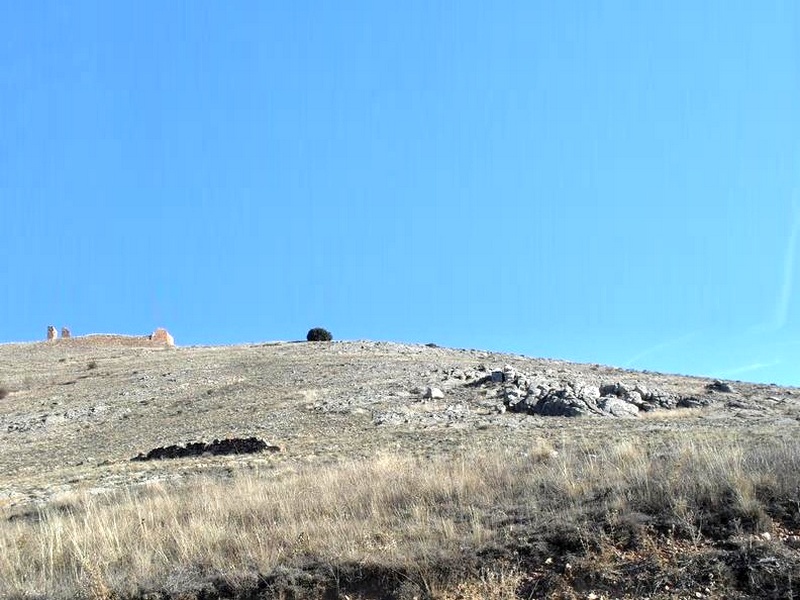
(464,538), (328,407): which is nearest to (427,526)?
(464,538)

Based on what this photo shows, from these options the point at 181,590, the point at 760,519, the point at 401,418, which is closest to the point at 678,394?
the point at 401,418

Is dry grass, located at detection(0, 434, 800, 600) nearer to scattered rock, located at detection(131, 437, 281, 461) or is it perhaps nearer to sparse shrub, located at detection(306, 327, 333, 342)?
scattered rock, located at detection(131, 437, 281, 461)

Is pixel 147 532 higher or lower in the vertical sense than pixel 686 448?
lower

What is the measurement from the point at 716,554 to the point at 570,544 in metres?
1.08

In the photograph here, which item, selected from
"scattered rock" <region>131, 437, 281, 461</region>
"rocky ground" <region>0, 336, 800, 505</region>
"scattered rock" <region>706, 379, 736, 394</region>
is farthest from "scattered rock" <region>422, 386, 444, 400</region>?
"scattered rock" <region>706, 379, 736, 394</region>

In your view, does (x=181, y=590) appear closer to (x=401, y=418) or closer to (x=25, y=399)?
(x=401, y=418)

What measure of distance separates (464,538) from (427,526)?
558mm

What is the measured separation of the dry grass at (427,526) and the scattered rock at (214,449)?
8339 mm

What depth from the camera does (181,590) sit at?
527cm

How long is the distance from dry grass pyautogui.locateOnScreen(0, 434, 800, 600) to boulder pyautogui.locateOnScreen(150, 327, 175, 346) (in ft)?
183

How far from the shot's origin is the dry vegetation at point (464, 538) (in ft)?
15.1

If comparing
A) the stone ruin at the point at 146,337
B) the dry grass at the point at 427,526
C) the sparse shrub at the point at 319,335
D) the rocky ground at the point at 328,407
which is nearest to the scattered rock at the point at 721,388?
the rocky ground at the point at 328,407

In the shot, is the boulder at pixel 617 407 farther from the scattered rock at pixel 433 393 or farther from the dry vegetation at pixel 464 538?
the dry vegetation at pixel 464 538

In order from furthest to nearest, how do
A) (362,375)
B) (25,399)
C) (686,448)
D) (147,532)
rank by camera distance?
(25,399) → (362,375) → (686,448) → (147,532)
